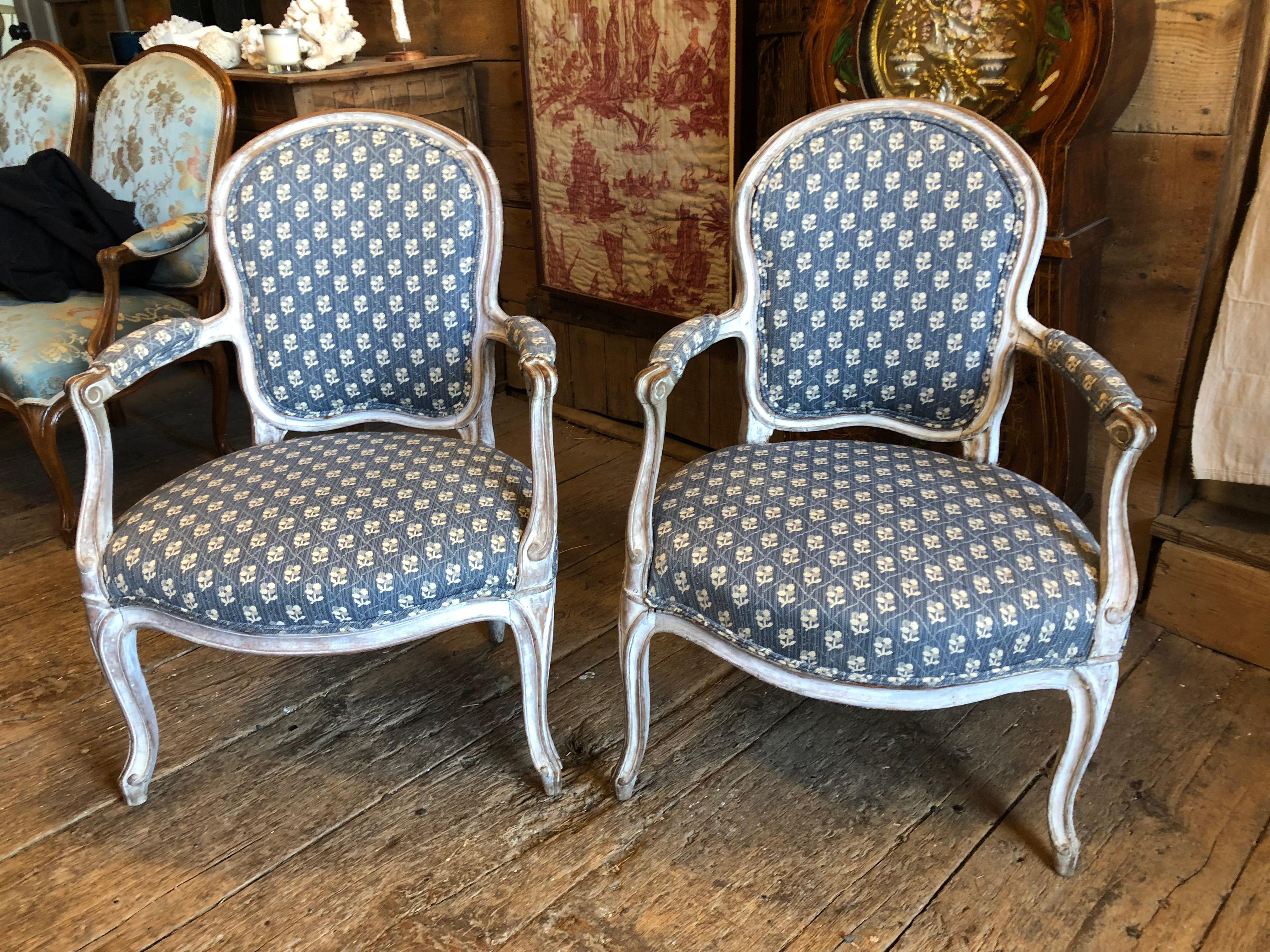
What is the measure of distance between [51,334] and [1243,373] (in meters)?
2.30

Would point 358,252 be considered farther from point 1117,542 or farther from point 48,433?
point 1117,542

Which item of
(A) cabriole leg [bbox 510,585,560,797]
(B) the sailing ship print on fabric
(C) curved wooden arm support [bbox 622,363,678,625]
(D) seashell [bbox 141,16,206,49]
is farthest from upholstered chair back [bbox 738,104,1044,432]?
(D) seashell [bbox 141,16,206,49]

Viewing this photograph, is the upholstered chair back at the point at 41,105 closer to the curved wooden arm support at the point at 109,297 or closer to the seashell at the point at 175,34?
the seashell at the point at 175,34

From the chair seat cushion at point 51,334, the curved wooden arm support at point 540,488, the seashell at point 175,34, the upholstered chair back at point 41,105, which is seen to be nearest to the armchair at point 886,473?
the curved wooden arm support at point 540,488

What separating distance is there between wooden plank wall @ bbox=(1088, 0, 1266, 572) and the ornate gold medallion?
0.25 metres

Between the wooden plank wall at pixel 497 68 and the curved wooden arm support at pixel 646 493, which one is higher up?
the wooden plank wall at pixel 497 68

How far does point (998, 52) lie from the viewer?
1515mm

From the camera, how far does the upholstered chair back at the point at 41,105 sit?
2605 millimetres

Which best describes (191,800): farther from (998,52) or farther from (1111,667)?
(998,52)

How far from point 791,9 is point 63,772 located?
1869 mm

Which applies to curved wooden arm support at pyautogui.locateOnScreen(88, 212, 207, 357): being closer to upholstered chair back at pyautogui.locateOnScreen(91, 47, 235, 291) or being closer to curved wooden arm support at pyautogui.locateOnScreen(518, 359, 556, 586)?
upholstered chair back at pyautogui.locateOnScreen(91, 47, 235, 291)

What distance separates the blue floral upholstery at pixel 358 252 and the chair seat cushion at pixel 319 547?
26 centimetres

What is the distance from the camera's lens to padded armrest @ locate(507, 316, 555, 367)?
1389 millimetres

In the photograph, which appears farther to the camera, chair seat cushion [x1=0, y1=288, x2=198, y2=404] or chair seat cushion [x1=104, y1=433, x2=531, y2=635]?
chair seat cushion [x1=0, y1=288, x2=198, y2=404]
